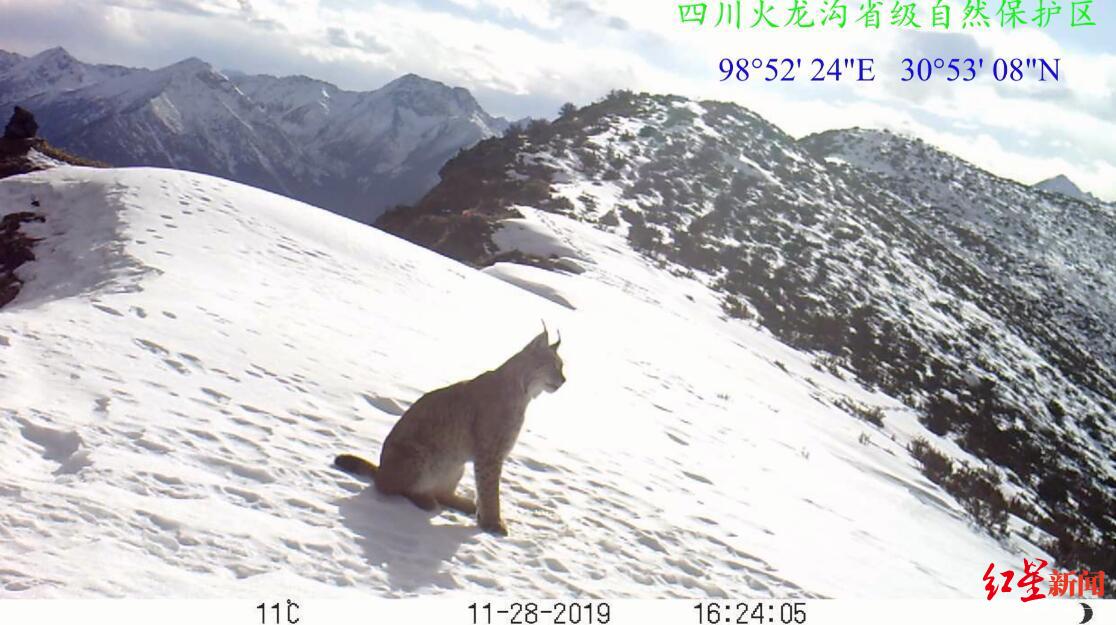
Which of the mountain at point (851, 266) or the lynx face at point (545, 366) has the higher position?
the mountain at point (851, 266)

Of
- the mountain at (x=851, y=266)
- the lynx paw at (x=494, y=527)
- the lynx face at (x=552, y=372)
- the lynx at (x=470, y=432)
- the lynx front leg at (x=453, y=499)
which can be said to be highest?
the mountain at (x=851, y=266)

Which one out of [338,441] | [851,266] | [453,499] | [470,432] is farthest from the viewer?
[851,266]

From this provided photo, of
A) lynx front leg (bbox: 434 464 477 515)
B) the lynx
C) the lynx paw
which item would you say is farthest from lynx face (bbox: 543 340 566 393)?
the lynx paw

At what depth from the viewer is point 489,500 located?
6199 millimetres

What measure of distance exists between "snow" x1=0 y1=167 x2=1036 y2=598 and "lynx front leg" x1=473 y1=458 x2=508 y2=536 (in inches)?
5.1

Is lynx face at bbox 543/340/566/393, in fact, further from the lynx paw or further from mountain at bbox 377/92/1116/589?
mountain at bbox 377/92/1116/589

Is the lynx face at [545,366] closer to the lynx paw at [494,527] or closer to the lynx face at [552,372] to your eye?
the lynx face at [552,372]

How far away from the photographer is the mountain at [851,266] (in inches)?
985

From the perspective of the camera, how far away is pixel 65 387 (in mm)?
6391

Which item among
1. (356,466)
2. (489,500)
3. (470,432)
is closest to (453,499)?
(489,500)

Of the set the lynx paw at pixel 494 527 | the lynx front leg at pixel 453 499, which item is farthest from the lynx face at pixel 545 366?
the lynx paw at pixel 494 527

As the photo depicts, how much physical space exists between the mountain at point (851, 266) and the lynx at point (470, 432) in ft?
40.7

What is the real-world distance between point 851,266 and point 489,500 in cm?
3722

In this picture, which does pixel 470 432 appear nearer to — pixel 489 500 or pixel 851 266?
pixel 489 500
